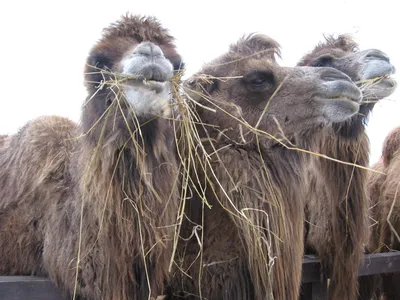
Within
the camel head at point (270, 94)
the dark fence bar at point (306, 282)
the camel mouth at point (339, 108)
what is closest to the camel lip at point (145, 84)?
the camel head at point (270, 94)

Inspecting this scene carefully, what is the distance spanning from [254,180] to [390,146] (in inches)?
129

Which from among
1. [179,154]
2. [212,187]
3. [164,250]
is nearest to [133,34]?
[179,154]

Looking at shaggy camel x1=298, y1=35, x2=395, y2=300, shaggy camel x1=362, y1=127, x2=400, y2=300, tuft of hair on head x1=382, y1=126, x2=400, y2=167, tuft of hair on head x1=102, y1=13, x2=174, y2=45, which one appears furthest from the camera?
tuft of hair on head x1=382, y1=126, x2=400, y2=167

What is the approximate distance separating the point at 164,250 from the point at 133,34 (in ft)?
4.32

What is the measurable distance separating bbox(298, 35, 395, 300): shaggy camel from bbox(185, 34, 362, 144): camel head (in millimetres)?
678

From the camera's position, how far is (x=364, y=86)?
392cm

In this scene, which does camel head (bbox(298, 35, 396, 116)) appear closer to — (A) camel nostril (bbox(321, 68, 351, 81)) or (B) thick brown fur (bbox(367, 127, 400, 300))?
(A) camel nostril (bbox(321, 68, 351, 81))

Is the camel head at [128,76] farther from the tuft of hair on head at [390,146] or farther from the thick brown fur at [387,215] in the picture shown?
the tuft of hair on head at [390,146]

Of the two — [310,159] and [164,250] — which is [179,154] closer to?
[164,250]

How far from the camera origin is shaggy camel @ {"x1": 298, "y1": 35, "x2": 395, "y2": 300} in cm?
420

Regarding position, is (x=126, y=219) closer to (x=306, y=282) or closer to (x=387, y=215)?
(x=306, y=282)

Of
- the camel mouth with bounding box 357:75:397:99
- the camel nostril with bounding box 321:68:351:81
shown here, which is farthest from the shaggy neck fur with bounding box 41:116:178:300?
the camel mouth with bounding box 357:75:397:99

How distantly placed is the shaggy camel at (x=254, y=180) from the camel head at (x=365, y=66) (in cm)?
56

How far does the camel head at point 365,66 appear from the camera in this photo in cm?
392
